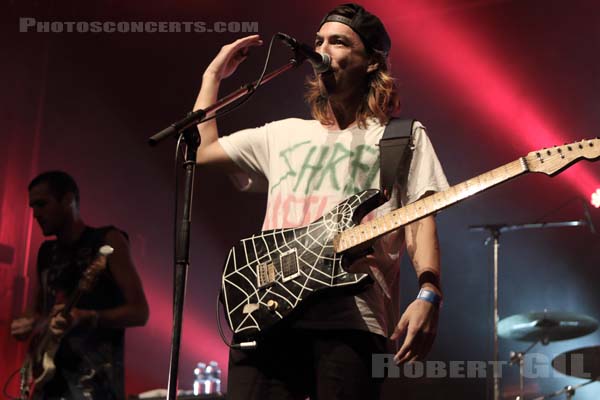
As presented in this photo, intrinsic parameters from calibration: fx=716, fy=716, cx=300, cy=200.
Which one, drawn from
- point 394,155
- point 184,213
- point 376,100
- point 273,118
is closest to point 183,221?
point 184,213

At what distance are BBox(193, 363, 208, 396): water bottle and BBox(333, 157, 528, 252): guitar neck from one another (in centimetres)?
419

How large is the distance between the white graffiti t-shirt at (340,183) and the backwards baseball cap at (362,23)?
1.03 ft

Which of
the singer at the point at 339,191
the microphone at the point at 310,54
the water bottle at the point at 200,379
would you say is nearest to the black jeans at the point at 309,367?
the singer at the point at 339,191

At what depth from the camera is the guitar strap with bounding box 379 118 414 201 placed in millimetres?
2127

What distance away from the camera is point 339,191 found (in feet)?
7.24

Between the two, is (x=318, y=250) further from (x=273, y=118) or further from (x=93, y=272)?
(x=273, y=118)

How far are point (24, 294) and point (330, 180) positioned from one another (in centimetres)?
418

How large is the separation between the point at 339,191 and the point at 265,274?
0.34 metres

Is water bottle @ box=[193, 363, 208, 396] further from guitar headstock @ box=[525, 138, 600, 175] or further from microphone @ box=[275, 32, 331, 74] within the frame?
guitar headstock @ box=[525, 138, 600, 175]

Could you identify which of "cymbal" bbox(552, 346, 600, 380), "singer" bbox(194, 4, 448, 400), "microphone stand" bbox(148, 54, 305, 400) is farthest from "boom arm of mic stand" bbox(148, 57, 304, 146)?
"cymbal" bbox(552, 346, 600, 380)

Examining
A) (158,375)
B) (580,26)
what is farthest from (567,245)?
(158,375)

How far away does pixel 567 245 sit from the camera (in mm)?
5684

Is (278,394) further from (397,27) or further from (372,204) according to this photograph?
(397,27)

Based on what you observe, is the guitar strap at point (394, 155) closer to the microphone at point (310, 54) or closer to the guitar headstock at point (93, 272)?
the microphone at point (310, 54)
